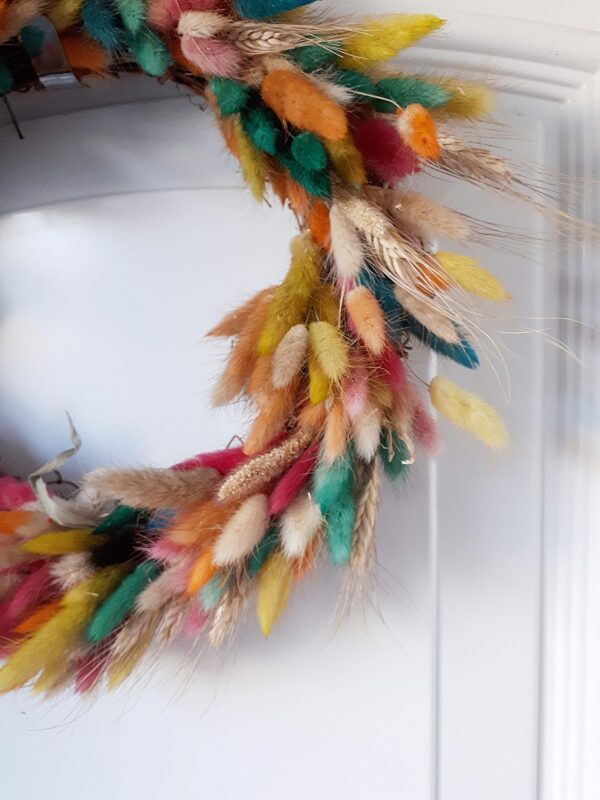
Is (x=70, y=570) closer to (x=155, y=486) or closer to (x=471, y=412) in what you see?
(x=155, y=486)

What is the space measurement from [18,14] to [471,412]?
574 mm

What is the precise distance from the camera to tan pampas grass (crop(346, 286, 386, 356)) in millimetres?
597

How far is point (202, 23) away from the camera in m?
0.62

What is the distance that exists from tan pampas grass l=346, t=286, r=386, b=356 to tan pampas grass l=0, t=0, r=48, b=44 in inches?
16.1

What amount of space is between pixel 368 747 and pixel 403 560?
25 cm

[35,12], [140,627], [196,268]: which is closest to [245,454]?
[140,627]

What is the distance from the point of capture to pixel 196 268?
0.86 m

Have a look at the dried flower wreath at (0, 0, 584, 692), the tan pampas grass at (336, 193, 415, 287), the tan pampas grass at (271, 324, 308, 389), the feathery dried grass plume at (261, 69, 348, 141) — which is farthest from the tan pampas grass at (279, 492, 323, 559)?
the feathery dried grass plume at (261, 69, 348, 141)

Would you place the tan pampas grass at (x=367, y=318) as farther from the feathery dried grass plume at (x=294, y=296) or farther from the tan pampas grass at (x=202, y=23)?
the tan pampas grass at (x=202, y=23)

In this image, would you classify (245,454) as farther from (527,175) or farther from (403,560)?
(527,175)

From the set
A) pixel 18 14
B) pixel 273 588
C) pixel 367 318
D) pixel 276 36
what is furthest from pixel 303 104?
pixel 273 588

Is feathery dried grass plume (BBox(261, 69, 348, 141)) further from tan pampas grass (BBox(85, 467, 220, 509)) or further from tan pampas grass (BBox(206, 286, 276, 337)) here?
tan pampas grass (BBox(85, 467, 220, 509))

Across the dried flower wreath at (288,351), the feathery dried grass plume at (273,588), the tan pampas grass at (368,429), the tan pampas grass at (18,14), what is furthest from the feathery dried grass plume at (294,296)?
the tan pampas grass at (18,14)

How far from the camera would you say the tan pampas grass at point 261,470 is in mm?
639
